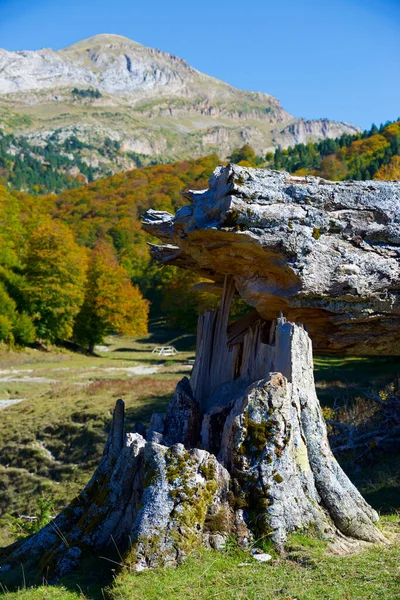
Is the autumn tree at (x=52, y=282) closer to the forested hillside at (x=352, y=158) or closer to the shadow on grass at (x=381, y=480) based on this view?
the forested hillside at (x=352, y=158)

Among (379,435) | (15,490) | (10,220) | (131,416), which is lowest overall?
(15,490)

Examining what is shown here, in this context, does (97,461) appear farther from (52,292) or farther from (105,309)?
(105,309)

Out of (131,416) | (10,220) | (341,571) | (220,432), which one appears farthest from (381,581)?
(10,220)

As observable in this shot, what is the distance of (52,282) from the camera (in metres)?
58.2

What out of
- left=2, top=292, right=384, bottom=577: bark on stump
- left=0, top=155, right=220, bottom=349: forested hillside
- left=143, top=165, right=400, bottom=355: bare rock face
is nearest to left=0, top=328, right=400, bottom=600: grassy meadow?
left=2, top=292, right=384, bottom=577: bark on stump

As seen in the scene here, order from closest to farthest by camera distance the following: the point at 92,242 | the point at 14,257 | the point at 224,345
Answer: the point at 224,345 → the point at 14,257 → the point at 92,242

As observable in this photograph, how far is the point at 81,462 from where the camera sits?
64.7 ft

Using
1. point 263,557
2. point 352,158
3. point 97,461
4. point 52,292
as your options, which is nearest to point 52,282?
point 52,292

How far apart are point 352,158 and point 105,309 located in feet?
160

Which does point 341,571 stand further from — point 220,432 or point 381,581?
point 220,432

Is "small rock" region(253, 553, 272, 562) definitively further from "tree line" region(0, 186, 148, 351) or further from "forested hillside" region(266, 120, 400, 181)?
"tree line" region(0, 186, 148, 351)

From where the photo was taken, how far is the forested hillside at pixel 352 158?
225 feet

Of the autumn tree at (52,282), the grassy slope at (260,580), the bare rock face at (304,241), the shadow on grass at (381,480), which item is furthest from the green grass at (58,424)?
the autumn tree at (52,282)

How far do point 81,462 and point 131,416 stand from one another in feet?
14.4
